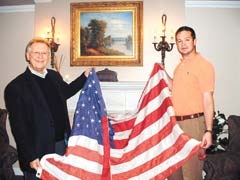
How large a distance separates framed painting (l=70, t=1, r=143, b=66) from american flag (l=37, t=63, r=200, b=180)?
198 centimetres

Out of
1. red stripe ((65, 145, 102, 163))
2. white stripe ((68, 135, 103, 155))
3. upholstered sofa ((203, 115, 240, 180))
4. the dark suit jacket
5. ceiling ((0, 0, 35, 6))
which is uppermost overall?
ceiling ((0, 0, 35, 6))

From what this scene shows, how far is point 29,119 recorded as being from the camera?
6.57 feet

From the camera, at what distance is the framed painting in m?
4.41

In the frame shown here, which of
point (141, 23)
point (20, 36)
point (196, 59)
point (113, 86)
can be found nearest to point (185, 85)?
point (196, 59)

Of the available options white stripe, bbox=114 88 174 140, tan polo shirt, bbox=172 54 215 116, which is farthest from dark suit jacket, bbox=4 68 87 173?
tan polo shirt, bbox=172 54 215 116

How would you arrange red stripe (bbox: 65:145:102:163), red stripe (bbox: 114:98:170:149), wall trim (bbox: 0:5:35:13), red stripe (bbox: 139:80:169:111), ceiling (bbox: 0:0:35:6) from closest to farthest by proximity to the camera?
red stripe (bbox: 65:145:102:163) → red stripe (bbox: 114:98:170:149) → red stripe (bbox: 139:80:169:111) → ceiling (bbox: 0:0:35:6) → wall trim (bbox: 0:5:35:13)

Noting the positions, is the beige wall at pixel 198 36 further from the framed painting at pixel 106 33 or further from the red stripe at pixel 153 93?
the red stripe at pixel 153 93

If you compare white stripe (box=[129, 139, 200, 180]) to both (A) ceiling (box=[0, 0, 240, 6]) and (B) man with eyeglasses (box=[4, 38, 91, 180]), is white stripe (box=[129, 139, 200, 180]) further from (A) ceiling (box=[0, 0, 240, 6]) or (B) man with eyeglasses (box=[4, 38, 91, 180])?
(A) ceiling (box=[0, 0, 240, 6])

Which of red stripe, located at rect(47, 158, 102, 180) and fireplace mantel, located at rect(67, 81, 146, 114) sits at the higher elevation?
fireplace mantel, located at rect(67, 81, 146, 114)

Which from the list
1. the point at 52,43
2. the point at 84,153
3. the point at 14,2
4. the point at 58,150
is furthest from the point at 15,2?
the point at 84,153

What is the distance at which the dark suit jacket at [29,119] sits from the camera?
6.42ft

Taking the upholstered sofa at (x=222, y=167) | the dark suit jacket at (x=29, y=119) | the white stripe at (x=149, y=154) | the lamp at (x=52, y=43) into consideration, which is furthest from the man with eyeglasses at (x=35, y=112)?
the lamp at (x=52, y=43)

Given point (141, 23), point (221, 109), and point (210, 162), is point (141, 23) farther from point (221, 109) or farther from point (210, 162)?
point (210, 162)

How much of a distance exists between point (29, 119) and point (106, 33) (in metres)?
2.69
